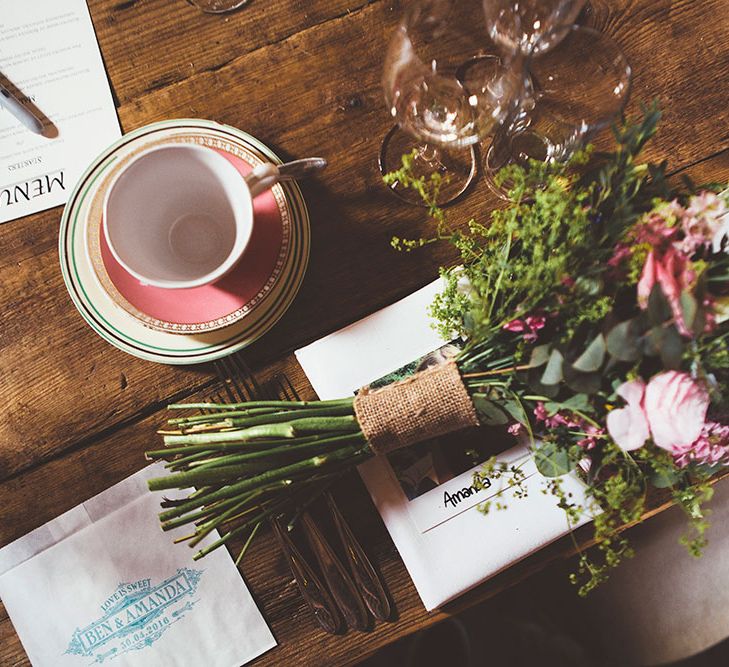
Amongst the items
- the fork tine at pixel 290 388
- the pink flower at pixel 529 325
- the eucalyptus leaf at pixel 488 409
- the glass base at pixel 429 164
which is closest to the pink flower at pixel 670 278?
the pink flower at pixel 529 325

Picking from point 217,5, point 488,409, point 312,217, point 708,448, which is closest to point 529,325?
point 488,409

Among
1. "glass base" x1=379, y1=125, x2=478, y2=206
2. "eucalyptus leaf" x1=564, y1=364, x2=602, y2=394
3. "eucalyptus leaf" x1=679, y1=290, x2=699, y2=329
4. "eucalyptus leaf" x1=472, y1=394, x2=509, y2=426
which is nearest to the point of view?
"eucalyptus leaf" x1=679, y1=290, x2=699, y2=329

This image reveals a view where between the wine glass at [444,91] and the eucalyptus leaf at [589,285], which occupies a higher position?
the wine glass at [444,91]

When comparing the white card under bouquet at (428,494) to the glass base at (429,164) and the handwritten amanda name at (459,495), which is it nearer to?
the handwritten amanda name at (459,495)

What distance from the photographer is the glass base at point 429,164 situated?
81 centimetres

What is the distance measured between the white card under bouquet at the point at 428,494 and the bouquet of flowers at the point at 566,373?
0.04m

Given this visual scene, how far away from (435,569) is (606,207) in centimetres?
48

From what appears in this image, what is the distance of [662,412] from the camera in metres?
0.53

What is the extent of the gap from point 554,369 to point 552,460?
0.15m

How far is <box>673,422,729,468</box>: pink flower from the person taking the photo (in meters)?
0.63

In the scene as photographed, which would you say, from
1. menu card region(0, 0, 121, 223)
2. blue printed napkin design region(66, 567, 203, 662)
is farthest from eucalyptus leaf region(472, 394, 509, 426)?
menu card region(0, 0, 121, 223)

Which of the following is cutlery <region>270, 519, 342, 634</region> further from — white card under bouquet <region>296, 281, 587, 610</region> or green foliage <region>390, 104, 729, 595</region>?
green foliage <region>390, 104, 729, 595</region>

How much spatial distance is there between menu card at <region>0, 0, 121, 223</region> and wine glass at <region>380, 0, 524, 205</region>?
38 centimetres

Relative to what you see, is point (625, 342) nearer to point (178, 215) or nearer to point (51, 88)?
point (178, 215)
